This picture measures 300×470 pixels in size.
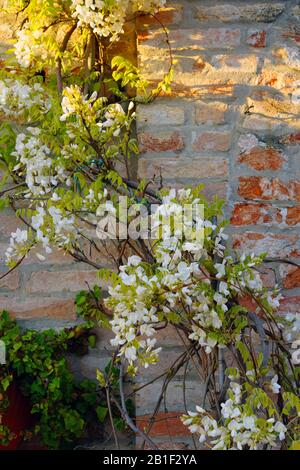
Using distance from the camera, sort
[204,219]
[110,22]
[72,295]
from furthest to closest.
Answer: [72,295], [110,22], [204,219]

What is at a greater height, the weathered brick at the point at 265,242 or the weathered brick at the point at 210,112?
the weathered brick at the point at 210,112

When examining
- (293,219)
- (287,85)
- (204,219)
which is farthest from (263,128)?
(204,219)

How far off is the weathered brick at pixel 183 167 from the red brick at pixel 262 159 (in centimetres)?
8

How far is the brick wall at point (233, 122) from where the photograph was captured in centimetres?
227

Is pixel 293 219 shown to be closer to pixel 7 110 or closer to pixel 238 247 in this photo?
pixel 238 247

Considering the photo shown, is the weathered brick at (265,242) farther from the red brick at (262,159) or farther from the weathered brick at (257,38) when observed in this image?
the weathered brick at (257,38)

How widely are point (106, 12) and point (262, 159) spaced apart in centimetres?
65

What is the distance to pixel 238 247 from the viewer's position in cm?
227

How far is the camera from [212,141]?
228 centimetres

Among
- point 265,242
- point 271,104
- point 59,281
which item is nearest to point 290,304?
point 265,242

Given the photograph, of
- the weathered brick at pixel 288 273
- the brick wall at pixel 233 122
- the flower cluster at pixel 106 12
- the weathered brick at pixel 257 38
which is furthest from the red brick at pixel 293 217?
the flower cluster at pixel 106 12

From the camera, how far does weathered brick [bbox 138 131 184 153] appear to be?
2281mm

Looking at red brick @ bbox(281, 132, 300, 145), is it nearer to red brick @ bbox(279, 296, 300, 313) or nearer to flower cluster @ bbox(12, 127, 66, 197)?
red brick @ bbox(279, 296, 300, 313)

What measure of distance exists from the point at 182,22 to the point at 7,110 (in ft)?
2.02
